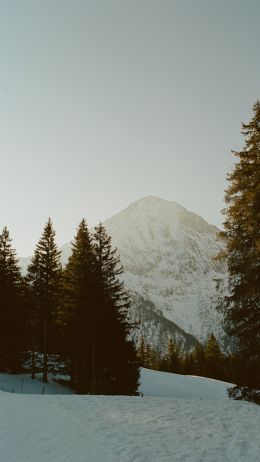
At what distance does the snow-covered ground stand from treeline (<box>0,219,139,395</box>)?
10.7 metres

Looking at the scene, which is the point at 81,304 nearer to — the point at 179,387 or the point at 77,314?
the point at 77,314

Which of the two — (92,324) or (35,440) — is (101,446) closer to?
Answer: (35,440)

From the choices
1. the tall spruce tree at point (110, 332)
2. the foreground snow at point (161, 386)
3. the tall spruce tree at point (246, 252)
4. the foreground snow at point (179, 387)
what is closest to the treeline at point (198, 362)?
the foreground snow at point (179, 387)

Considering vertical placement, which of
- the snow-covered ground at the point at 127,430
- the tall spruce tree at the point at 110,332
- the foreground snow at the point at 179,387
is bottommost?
the foreground snow at the point at 179,387

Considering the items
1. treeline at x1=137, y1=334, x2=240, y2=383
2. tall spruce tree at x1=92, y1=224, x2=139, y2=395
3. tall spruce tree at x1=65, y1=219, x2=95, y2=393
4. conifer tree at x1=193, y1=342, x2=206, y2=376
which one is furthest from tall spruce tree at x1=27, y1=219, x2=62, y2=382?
conifer tree at x1=193, y1=342, x2=206, y2=376

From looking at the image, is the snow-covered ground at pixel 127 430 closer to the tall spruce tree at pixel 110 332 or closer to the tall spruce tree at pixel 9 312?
the tall spruce tree at pixel 110 332

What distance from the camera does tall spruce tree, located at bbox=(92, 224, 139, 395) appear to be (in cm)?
2648

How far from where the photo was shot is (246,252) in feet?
53.4

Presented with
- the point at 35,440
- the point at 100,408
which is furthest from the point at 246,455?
the point at 100,408

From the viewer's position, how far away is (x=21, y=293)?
3375 centimetres

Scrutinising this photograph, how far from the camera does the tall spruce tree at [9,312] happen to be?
31812mm

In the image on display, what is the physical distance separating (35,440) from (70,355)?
842 inches

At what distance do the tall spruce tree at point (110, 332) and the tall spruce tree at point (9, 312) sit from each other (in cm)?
805

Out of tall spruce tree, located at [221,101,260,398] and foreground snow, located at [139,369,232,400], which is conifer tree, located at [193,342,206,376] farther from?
tall spruce tree, located at [221,101,260,398]
